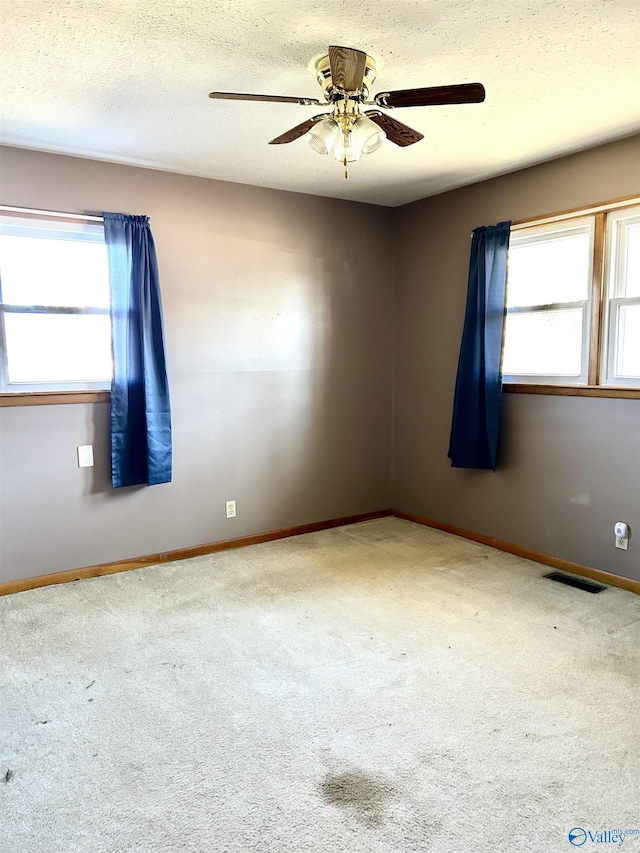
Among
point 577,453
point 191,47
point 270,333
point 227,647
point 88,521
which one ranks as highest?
point 191,47

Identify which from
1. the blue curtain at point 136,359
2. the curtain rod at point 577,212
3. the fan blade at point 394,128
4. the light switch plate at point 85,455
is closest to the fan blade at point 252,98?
the fan blade at point 394,128

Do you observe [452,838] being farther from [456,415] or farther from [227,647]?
[456,415]

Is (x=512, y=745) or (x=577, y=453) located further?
(x=577, y=453)

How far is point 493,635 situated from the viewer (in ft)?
8.84

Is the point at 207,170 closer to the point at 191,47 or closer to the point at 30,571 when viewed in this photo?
the point at 191,47

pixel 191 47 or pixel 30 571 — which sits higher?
pixel 191 47

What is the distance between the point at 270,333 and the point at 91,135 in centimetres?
165

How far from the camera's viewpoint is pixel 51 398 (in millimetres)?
3314

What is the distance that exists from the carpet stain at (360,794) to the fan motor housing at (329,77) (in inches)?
92.8

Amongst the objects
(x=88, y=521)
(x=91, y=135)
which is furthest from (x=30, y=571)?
(x=91, y=135)

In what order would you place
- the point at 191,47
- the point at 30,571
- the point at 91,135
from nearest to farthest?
the point at 191,47 < the point at 91,135 < the point at 30,571

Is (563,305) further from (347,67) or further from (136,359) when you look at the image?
(136,359)

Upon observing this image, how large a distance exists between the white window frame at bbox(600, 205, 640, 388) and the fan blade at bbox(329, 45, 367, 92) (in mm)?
1907

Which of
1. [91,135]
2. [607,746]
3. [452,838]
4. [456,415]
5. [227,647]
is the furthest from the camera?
[456,415]
